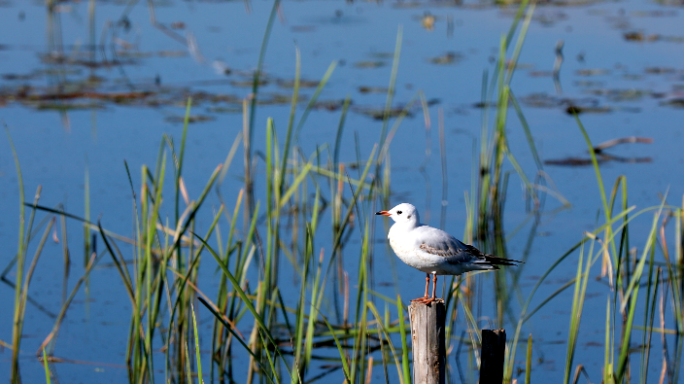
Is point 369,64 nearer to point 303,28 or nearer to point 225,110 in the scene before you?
point 303,28

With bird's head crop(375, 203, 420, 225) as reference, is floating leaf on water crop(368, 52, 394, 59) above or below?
above

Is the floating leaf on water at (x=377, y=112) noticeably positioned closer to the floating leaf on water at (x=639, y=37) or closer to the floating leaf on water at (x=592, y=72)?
the floating leaf on water at (x=592, y=72)

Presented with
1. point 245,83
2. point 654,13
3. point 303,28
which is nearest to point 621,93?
point 245,83

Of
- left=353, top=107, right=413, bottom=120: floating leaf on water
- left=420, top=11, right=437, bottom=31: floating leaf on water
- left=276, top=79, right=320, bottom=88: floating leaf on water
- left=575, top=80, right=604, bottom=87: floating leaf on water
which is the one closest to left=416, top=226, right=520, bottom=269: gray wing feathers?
left=353, top=107, right=413, bottom=120: floating leaf on water

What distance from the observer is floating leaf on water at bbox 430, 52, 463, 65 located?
10.3 metres

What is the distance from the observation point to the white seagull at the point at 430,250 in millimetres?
2352

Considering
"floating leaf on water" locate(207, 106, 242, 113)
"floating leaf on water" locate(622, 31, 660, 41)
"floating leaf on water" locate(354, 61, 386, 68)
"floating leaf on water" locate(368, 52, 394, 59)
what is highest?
"floating leaf on water" locate(622, 31, 660, 41)

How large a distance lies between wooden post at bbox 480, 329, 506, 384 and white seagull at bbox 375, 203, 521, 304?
194 millimetres

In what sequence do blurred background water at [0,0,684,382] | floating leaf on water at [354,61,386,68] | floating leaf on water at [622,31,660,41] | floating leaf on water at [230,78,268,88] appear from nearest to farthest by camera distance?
blurred background water at [0,0,684,382] < floating leaf on water at [230,78,268,88] < floating leaf on water at [354,61,386,68] < floating leaf on water at [622,31,660,41]

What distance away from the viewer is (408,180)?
6699 millimetres

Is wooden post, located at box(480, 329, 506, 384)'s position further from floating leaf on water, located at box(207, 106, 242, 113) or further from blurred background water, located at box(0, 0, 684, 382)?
floating leaf on water, located at box(207, 106, 242, 113)

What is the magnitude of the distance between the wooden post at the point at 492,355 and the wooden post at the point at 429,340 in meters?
0.13

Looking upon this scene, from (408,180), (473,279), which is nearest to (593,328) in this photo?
(473,279)

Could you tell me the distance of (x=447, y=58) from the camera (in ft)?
34.2
